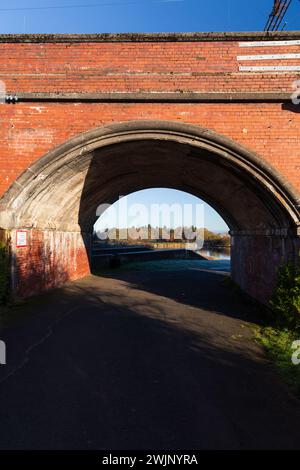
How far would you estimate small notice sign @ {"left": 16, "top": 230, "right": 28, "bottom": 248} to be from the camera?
802 centimetres

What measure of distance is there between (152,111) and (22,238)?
4.76m

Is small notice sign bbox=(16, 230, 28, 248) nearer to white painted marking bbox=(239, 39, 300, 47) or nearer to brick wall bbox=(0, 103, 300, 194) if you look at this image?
brick wall bbox=(0, 103, 300, 194)

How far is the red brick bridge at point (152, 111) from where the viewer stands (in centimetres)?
742

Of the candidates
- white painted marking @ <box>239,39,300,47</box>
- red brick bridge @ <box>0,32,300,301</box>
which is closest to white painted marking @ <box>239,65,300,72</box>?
red brick bridge @ <box>0,32,300,301</box>

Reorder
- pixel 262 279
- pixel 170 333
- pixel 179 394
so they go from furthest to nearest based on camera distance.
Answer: pixel 262 279
pixel 170 333
pixel 179 394

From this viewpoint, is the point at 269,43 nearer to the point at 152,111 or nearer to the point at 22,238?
the point at 152,111

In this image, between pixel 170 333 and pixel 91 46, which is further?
pixel 91 46

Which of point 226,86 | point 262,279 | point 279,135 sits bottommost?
point 262,279

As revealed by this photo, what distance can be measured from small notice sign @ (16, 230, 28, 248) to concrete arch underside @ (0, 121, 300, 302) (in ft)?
0.51

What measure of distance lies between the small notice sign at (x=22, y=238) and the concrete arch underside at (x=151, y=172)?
0.15 metres

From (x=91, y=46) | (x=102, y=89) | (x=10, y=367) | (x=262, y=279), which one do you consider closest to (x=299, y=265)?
(x=262, y=279)
